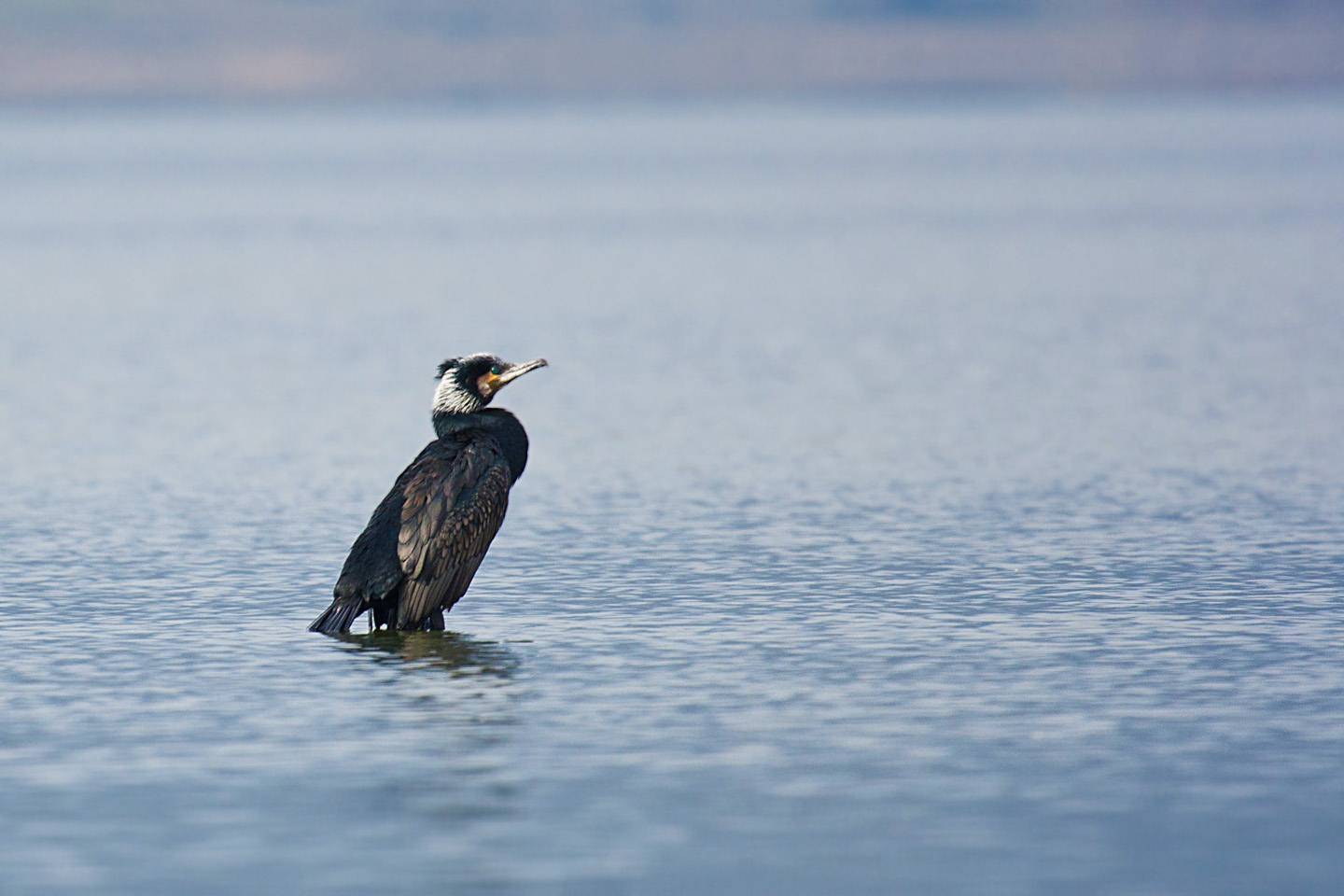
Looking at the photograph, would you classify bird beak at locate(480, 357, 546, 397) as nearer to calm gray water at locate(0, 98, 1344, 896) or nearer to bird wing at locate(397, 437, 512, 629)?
bird wing at locate(397, 437, 512, 629)

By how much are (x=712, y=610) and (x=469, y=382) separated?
232 centimetres

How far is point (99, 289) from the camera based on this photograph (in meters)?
52.7

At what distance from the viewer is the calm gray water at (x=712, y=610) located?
33.3ft

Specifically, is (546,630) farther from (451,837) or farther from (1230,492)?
(1230,492)

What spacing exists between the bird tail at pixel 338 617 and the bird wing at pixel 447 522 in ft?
0.98

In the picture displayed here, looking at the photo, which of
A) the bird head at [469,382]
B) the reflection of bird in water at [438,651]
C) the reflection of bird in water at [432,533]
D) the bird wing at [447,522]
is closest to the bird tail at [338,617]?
the reflection of bird in water at [432,533]

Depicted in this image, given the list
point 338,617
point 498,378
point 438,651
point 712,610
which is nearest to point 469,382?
point 498,378

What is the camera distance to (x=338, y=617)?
14.5 meters

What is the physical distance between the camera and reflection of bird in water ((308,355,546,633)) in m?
14.7

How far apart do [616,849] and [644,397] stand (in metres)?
19.2

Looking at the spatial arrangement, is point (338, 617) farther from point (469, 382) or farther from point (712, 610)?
point (712, 610)

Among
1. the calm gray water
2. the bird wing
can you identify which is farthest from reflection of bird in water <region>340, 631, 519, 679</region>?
the bird wing

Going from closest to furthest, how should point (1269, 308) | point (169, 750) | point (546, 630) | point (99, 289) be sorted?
1. point (169, 750)
2. point (546, 630)
3. point (1269, 308)
4. point (99, 289)

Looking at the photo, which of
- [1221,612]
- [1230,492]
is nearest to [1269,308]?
[1230,492]
